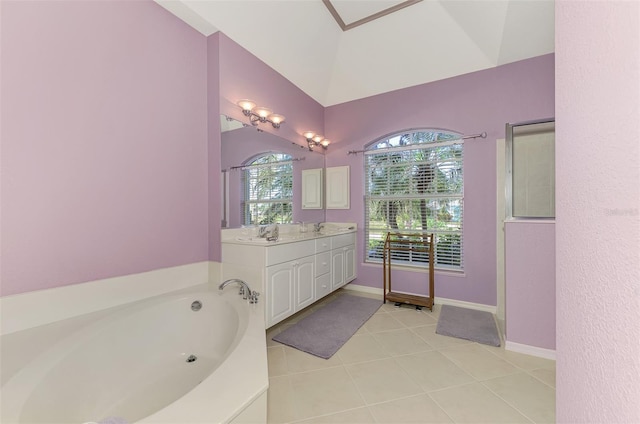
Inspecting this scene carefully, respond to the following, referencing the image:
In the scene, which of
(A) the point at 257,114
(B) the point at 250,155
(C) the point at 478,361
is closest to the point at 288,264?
(B) the point at 250,155

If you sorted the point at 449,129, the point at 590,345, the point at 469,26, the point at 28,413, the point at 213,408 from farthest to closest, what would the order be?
1. the point at 449,129
2. the point at 469,26
3. the point at 28,413
4. the point at 213,408
5. the point at 590,345

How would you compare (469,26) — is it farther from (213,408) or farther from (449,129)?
(213,408)

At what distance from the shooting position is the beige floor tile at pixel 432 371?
1.72 m

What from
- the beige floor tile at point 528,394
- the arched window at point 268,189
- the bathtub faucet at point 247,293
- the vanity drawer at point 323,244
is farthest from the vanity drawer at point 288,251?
the beige floor tile at point 528,394

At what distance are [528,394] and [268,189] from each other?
2840mm

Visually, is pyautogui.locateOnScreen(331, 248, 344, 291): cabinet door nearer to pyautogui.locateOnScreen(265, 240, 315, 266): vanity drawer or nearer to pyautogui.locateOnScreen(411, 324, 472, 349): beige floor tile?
pyautogui.locateOnScreen(265, 240, 315, 266): vanity drawer

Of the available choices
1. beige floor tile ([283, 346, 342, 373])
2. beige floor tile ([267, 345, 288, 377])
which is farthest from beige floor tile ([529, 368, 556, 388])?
beige floor tile ([267, 345, 288, 377])

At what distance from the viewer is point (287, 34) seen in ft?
9.16

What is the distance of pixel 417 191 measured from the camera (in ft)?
11.0

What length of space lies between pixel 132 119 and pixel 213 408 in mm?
1992

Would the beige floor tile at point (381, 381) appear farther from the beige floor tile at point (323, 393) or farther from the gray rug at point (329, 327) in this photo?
the gray rug at point (329, 327)

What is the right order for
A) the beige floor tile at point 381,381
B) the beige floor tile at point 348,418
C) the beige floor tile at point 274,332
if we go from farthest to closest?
the beige floor tile at point 274,332
the beige floor tile at point 381,381
the beige floor tile at point 348,418

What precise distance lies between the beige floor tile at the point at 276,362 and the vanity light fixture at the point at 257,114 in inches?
88.0

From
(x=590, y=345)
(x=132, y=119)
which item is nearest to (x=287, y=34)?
(x=132, y=119)
